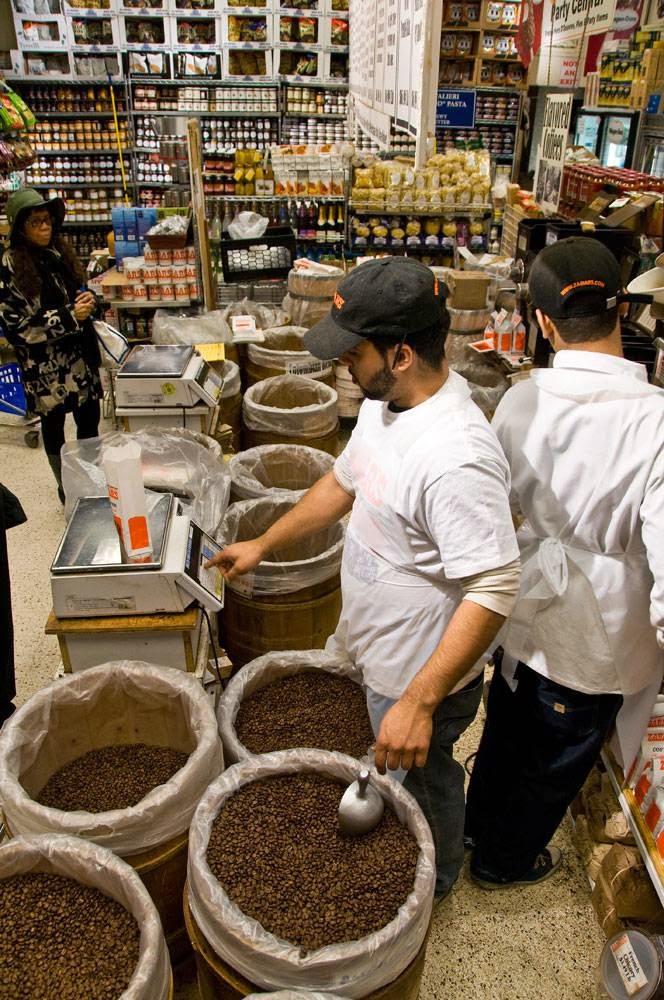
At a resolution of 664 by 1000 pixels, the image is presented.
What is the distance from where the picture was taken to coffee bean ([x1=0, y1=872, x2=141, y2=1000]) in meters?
1.24

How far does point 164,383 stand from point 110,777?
64.9 inches

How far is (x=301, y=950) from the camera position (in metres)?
1.23

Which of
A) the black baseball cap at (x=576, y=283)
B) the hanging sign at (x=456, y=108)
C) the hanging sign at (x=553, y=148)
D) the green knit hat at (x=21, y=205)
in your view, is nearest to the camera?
the black baseball cap at (x=576, y=283)

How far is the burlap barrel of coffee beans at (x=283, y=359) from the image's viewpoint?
12.6ft

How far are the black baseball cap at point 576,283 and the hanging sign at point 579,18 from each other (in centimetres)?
268

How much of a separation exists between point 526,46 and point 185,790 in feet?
26.0

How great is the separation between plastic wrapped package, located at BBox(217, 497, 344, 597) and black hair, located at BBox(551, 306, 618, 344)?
100cm

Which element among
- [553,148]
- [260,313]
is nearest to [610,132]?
[553,148]

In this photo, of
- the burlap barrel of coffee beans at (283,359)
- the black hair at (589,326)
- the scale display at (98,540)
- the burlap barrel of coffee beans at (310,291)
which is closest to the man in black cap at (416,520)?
the black hair at (589,326)

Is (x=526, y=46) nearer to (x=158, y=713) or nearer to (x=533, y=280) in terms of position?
(x=533, y=280)

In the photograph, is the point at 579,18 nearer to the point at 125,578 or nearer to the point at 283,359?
the point at 283,359

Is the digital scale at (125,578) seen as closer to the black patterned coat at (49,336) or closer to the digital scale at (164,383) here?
the digital scale at (164,383)

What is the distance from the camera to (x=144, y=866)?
4.95ft

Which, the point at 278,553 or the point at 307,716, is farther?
the point at 278,553
